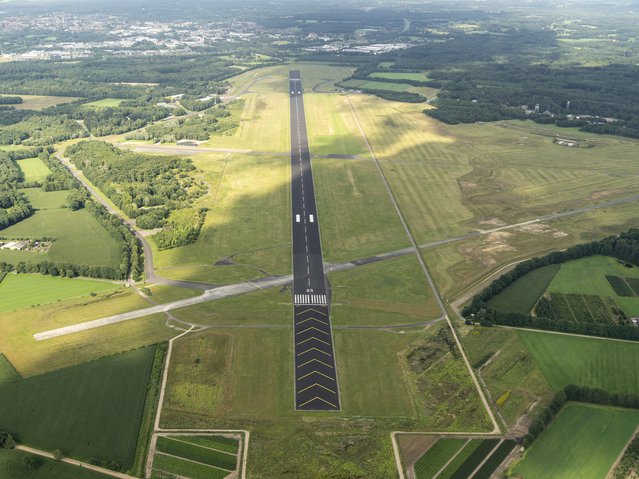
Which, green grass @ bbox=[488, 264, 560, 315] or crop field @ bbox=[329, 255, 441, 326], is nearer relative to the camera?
crop field @ bbox=[329, 255, 441, 326]

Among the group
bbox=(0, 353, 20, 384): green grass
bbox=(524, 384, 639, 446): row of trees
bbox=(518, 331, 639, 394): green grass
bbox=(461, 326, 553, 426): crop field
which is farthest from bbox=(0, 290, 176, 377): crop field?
bbox=(518, 331, 639, 394): green grass

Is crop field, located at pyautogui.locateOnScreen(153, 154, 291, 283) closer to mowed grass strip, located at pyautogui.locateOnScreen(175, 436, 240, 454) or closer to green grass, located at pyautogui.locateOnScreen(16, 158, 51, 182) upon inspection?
mowed grass strip, located at pyautogui.locateOnScreen(175, 436, 240, 454)

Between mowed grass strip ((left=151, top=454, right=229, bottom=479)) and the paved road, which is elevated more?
the paved road

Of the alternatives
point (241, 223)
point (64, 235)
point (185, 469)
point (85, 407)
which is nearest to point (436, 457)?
point (185, 469)

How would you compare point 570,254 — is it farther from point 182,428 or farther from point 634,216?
point 182,428

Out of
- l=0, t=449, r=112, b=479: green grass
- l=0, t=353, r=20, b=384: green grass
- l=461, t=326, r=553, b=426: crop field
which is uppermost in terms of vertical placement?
l=461, t=326, r=553, b=426: crop field

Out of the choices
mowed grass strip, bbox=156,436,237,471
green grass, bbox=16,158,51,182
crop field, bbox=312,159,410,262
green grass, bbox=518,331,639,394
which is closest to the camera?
mowed grass strip, bbox=156,436,237,471

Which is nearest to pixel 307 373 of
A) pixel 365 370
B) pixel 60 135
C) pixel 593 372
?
pixel 365 370

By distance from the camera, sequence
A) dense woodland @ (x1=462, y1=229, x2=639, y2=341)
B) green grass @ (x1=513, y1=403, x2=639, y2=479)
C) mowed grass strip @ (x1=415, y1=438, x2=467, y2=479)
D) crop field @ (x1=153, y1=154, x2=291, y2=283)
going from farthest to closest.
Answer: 1. crop field @ (x1=153, y1=154, x2=291, y2=283)
2. dense woodland @ (x1=462, y1=229, x2=639, y2=341)
3. green grass @ (x1=513, y1=403, x2=639, y2=479)
4. mowed grass strip @ (x1=415, y1=438, x2=467, y2=479)

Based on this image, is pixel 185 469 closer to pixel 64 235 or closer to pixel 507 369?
pixel 507 369
